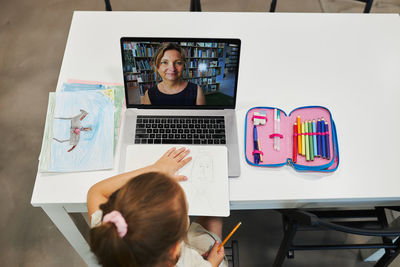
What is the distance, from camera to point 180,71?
1112mm

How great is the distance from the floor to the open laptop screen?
78 cm

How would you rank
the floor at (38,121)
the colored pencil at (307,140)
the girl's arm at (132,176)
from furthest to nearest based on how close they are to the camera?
the floor at (38,121), the colored pencil at (307,140), the girl's arm at (132,176)

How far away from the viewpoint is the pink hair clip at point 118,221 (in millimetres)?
694

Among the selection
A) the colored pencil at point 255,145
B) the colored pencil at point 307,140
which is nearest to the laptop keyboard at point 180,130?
the colored pencil at point 255,145

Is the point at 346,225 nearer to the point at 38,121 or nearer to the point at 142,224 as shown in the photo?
the point at 142,224

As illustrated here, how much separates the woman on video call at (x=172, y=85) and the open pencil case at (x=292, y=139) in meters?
0.21

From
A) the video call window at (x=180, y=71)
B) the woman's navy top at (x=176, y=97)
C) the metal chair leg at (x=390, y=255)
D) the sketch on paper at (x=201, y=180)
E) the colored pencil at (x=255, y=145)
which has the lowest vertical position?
the metal chair leg at (x=390, y=255)

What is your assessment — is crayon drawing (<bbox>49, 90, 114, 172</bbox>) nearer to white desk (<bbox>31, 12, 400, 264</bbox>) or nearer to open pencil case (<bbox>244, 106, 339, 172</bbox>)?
white desk (<bbox>31, 12, 400, 264</bbox>)

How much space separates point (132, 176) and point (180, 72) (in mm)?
373

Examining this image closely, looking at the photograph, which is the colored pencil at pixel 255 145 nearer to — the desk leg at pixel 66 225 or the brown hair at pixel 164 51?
the brown hair at pixel 164 51

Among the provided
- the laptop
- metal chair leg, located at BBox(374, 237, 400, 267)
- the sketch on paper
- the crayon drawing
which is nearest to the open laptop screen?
the laptop

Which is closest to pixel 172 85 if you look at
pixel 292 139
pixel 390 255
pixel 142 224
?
pixel 292 139

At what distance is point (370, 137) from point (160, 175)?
755 mm

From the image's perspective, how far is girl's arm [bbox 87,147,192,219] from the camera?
3.15 feet
